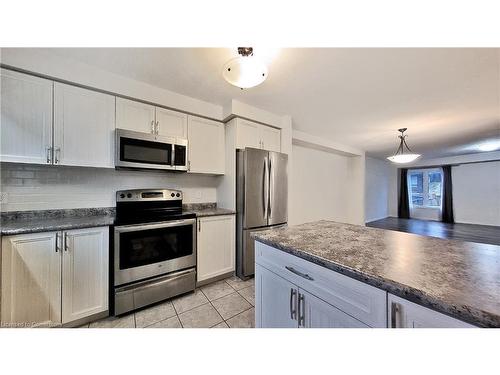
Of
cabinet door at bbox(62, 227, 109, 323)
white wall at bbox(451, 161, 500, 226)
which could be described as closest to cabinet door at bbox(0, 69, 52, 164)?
cabinet door at bbox(62, 227, 109, 323)

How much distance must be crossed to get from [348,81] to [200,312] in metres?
2.83

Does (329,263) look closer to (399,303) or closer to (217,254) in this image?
(399,303)

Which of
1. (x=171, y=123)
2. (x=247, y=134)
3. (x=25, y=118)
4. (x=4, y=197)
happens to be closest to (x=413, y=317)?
(x=247, y=134)

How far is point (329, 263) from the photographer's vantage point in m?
0.85

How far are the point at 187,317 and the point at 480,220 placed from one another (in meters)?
9.35

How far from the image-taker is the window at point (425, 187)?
6965 millimetres

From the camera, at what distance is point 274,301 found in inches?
46.4

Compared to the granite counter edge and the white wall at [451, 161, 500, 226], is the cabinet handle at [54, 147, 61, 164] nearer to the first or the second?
the granite counter edge

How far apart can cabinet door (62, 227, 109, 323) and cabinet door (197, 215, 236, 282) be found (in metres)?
0.91

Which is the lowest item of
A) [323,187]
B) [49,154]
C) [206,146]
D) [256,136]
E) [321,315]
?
[321,315]

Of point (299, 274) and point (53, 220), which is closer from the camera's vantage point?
point (299, 274)

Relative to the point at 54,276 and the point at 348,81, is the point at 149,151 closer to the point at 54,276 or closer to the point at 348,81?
the point at 54,276
